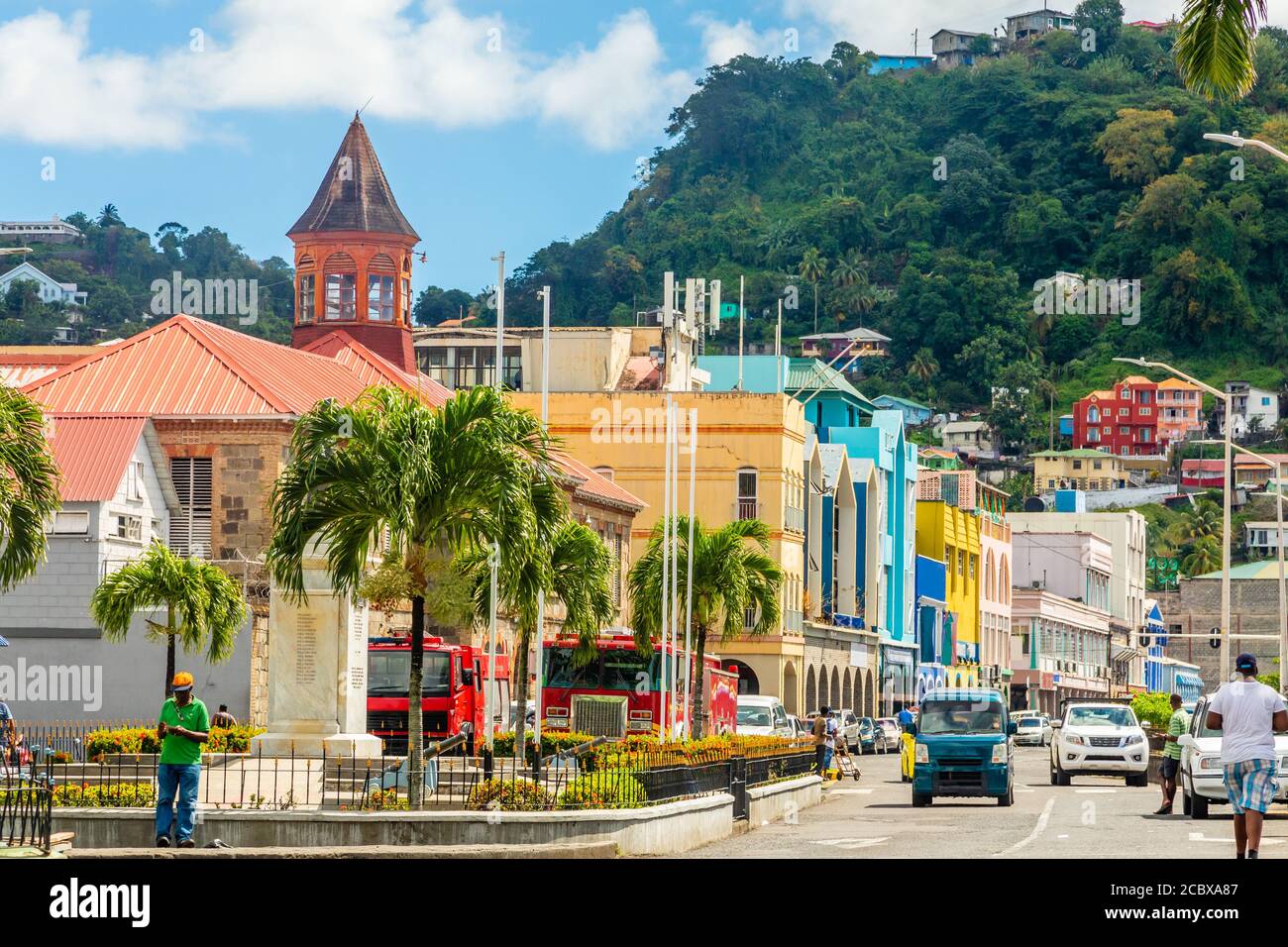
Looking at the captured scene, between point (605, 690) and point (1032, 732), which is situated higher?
point (605, 690)

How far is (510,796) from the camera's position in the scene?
76.9 feet

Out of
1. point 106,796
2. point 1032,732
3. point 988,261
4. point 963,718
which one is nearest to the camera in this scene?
point 106,796

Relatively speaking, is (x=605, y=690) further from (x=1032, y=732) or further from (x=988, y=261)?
(x=988, y=261)

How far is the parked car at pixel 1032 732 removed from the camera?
84600 millimetres

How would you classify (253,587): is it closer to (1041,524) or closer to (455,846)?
(455,846)

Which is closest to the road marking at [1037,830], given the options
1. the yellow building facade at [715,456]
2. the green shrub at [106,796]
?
the green shrub at [106,796]

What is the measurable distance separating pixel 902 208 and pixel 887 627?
303 ft

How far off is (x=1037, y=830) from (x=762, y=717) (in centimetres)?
2891

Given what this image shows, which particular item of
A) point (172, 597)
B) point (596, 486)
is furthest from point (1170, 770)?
point (596, 486)

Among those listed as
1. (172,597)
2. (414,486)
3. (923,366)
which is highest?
(923,366)

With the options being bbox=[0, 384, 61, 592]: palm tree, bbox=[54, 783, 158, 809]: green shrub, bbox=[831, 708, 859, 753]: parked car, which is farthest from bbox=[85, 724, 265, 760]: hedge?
bbox=[831, 708, 859, 753]: parked car

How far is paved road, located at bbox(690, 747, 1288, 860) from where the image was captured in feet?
78.2

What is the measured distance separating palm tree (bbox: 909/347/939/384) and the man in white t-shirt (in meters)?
156
